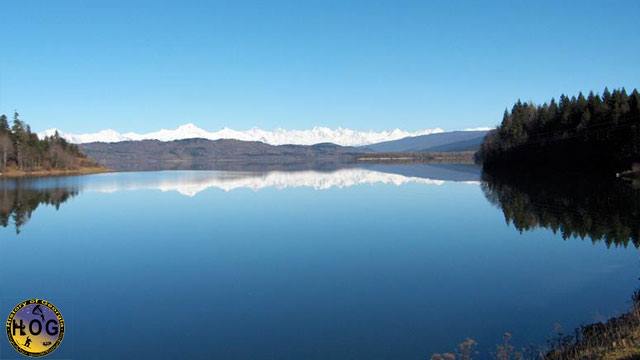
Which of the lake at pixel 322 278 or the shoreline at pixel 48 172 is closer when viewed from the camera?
the lake at pixel 322 278

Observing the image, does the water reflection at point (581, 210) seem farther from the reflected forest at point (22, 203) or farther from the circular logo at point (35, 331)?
the reflected forest at point (22, 203)

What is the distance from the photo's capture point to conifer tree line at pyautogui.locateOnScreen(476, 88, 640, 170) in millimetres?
72750

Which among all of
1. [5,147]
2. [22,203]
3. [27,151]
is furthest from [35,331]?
[27,151]

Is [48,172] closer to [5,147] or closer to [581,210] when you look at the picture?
[5,147]

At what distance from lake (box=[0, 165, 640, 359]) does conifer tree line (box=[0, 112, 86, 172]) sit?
85.6 meters

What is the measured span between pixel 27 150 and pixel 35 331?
404 ft

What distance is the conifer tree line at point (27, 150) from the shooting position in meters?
115

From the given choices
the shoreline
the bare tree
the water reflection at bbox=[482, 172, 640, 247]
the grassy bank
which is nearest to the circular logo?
the water reflection at bbox=[482, 172, 640, 247]

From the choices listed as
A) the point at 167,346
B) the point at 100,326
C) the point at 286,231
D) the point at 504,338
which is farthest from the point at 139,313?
the point at 286,231

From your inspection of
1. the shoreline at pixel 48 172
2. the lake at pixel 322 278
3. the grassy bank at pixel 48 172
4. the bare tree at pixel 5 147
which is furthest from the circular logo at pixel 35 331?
the grassy bank at pixel 48 172

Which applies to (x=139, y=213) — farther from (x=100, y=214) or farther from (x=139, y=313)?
(x=139, y=313)

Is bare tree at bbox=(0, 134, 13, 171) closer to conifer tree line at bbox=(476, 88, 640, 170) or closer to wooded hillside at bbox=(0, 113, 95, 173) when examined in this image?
wooded hillside at bbox=(0, 113, 95, 173)

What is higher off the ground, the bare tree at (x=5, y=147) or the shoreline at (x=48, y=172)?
the bare tree at (x=5, y=147)

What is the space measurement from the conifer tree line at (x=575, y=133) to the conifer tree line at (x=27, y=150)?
107899mm
